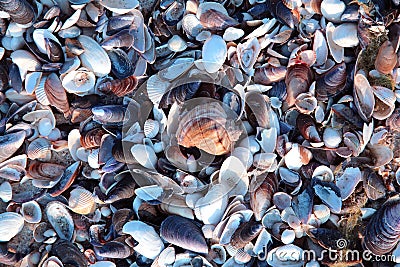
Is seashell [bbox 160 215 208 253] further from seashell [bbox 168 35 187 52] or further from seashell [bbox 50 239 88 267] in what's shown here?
seashell [bbox 168 35 187 52]

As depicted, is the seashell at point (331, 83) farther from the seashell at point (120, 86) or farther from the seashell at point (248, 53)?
the seashell at point (120, 86)

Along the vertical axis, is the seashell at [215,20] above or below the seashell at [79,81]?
above

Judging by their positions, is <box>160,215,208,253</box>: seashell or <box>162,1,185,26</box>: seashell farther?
<box>162,1,185,26</box>: seashell

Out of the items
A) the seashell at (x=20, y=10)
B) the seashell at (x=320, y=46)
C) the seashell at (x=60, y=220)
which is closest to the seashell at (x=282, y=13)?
the seashell at (x=320, y=46)

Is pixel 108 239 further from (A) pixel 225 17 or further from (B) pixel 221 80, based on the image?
(A) pixel 225 17

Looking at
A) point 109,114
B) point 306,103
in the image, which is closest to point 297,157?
point 306,103

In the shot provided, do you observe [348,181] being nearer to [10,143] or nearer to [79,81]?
[79,81]

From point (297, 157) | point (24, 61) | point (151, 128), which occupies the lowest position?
point (297, 157)

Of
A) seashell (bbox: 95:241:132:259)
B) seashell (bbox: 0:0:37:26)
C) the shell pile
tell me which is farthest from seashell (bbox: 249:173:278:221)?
seashell (bbox: 0:0:37:26)
